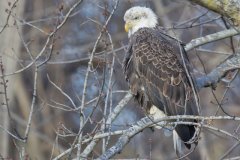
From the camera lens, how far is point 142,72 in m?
8.64

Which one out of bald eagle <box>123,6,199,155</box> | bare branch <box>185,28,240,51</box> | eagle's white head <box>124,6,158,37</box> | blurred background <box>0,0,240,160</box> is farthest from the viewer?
blurred background <box>0,0,240,160</box>

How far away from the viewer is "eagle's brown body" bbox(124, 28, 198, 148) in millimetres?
8461

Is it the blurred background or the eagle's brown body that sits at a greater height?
the blurred background

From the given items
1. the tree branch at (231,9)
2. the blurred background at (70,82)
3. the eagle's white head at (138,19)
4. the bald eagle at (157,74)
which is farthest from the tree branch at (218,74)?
the blurred background at (70,82)

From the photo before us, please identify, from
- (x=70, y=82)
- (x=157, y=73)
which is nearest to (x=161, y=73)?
(x=157, y=73)

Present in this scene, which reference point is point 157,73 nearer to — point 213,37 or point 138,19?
point 213,37

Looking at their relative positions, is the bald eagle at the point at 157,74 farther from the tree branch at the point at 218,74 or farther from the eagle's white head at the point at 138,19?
the eagle's white head at the point at 138,19

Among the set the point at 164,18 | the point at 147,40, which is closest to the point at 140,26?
the point at 147,40

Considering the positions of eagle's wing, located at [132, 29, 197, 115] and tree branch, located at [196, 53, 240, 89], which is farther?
eagle's wing, located at [132, 29, 197, 115]

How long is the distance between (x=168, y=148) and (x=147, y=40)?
21.6 ft

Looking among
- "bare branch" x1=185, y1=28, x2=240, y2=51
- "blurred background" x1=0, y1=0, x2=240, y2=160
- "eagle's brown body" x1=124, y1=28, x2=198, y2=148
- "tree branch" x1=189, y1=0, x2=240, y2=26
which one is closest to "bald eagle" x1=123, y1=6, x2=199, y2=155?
"eagle's brown body" x1=124, y1=28, x2=198, y2=148

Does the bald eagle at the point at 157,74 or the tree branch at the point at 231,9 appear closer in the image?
the tree branch at the point at 231,9

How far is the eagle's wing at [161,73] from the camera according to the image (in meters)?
8.46

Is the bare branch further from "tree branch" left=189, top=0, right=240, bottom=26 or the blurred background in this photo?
the blurred background
